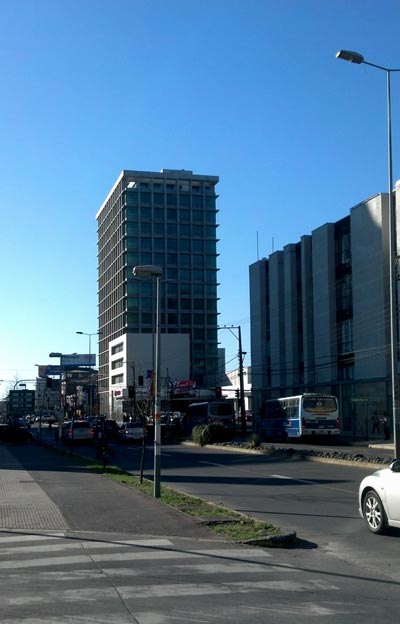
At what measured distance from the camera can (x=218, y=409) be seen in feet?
195

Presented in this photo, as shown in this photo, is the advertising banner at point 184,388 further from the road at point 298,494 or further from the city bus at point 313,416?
the road at point 298,494

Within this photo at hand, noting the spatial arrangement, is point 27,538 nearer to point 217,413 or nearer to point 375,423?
Result: point 217,413

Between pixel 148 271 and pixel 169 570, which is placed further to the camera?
pixel 148 271

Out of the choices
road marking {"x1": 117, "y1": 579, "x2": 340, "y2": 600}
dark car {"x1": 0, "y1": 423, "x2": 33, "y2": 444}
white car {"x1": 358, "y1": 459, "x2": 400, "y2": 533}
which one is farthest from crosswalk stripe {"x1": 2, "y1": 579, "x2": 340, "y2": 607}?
dark car {"x1": 0, "y1": 423, "x2": 33, "y2": 444}

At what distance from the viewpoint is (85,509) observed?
15.2m

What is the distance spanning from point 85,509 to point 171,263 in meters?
118

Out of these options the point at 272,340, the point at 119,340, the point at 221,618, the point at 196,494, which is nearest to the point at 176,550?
the point at 221,618

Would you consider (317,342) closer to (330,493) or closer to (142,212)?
(330,493)

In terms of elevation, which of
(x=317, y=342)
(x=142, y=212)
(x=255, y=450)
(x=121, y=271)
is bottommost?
(x=255, y=450)

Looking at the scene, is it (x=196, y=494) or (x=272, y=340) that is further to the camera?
(x=272, y=340)

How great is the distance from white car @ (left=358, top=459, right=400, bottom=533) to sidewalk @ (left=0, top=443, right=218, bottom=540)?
8.70 feet

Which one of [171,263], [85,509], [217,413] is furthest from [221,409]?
[171,263]

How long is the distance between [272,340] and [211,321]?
54.7 metres

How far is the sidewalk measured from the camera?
12.7 m
